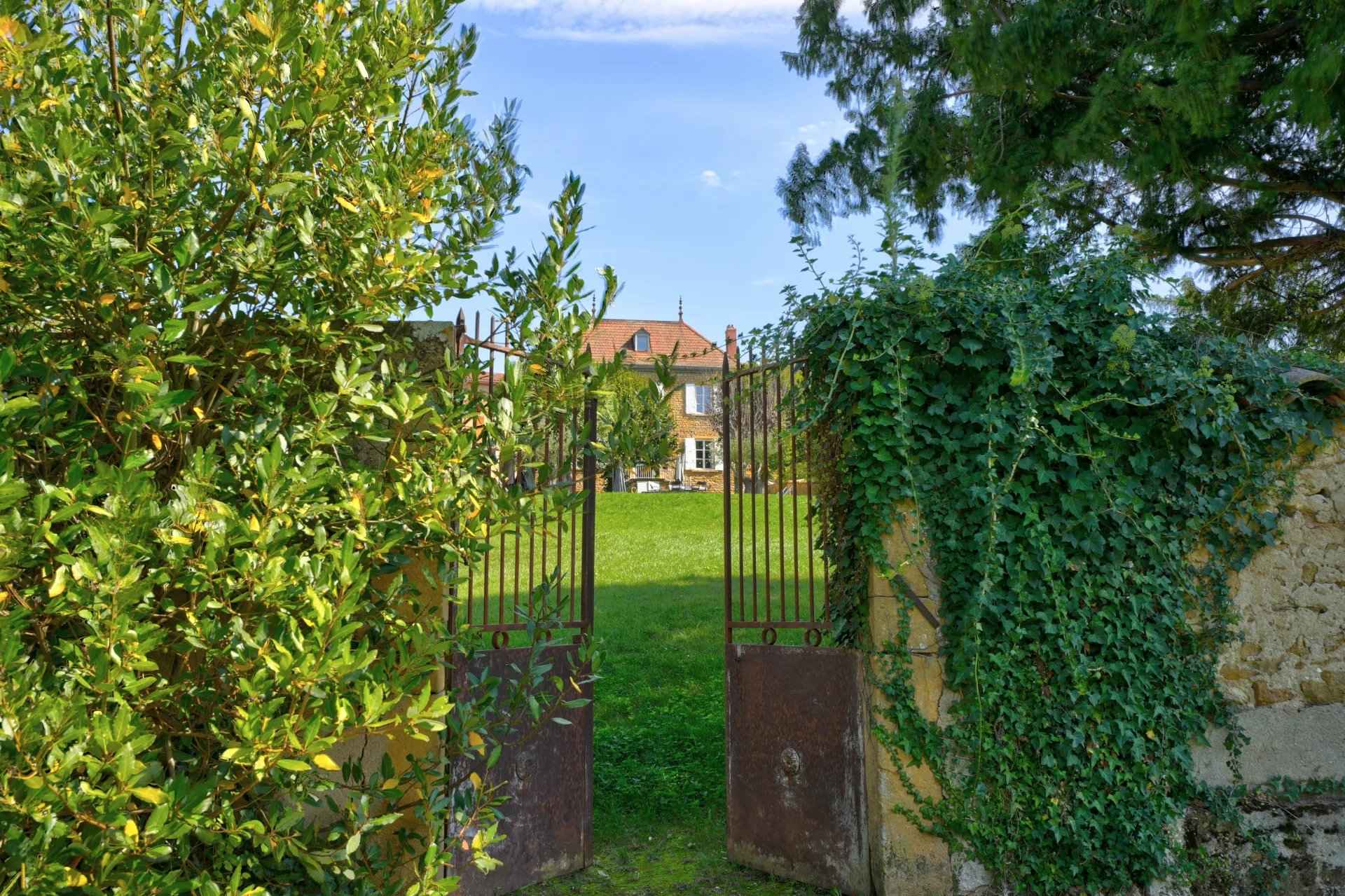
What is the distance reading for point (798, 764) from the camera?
5.11 m

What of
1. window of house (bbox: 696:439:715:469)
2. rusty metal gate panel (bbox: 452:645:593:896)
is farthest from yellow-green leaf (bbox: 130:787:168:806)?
window of house (bbox: 696:439:715:469)

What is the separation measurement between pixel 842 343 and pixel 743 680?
1942mm

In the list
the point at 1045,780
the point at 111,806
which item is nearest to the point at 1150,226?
the point at 1045,780

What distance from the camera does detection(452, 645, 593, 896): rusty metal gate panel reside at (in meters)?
4.77

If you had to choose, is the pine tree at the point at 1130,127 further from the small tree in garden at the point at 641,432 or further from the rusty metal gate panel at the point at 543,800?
the rusty metal gate panel at the point at 543,800

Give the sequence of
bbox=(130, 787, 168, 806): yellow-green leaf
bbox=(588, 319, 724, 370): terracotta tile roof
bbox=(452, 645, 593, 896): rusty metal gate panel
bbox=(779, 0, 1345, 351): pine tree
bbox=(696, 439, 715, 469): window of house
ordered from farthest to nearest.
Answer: bbox=(588, 319, 724, 370): terracotta tile roof, bbox=(696, 439, 715, 469): window of house, bbox=(779, 0, 1345, 351): pine tree, bbox=(452, 645, 593, 896): rusty metal gate panel, bbox=(130, 787, 168, 806): yellow-green leaf

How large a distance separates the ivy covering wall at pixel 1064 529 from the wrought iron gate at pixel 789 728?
0.35 metres

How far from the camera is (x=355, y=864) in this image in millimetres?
3100

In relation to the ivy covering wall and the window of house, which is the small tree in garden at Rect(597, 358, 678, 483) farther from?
the window of house

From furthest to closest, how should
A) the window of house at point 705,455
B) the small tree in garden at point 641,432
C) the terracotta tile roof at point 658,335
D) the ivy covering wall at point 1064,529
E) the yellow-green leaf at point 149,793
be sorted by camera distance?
the terracotta tile roof at point 658,335 → the window of house at point 705,455 → the ivy covering wall at point 1064,529 → the small tree in garden at point 641,432 → the yellow-green leaf at point 149,793

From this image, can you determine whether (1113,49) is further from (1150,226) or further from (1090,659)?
(1090,659)

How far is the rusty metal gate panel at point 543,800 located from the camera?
477 centimetres

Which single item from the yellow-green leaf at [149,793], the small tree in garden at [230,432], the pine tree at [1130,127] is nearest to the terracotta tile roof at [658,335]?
the pine tree at [1130,127]

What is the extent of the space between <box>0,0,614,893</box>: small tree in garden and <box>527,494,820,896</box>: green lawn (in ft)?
3.10
